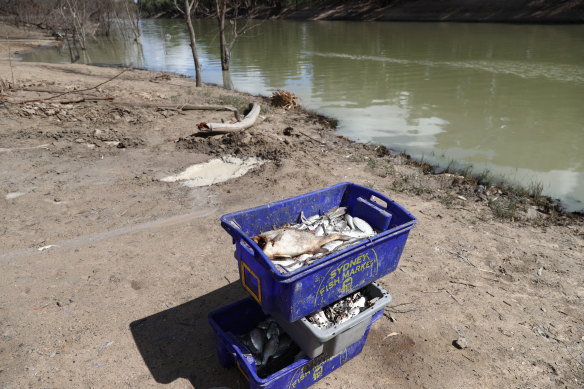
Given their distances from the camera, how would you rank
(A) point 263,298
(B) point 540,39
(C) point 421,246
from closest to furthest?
(A) point 263,298 < (C) point 421,246 < (B) point 540,39

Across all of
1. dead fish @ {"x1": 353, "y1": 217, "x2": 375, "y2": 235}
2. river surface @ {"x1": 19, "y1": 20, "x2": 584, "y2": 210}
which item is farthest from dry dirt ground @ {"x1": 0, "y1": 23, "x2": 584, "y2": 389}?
river surface @ {"x1": 19, "y1": 20, "x2": 584, "y2": 210}

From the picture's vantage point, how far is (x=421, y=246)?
4.18 meters

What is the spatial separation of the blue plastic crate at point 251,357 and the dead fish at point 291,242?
608 mm

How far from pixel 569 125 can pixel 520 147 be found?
2274mm

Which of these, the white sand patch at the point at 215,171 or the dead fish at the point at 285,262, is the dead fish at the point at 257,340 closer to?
the dead fish at the point at 285,262

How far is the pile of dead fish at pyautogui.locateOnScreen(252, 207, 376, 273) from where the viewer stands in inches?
96.1

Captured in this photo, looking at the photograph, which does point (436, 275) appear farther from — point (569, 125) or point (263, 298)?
point (569, 125)

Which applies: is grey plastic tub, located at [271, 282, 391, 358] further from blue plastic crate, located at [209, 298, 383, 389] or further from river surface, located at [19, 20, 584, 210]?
river surface, located at [19, 20, 584, 210]

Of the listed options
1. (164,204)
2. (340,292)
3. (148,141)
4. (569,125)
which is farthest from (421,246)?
(569,125)

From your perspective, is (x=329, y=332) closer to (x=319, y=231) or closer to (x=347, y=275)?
(x=347, y=275)

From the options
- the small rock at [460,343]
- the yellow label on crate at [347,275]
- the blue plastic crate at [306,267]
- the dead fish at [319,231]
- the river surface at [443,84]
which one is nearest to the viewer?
the blue plastic crate at [306,267]

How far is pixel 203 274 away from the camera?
146 inches

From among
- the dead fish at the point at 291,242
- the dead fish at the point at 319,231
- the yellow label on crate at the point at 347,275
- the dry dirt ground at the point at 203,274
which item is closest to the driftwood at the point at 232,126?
the dry dirt ground at the point at 203,274

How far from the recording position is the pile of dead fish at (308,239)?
2.44 metres
